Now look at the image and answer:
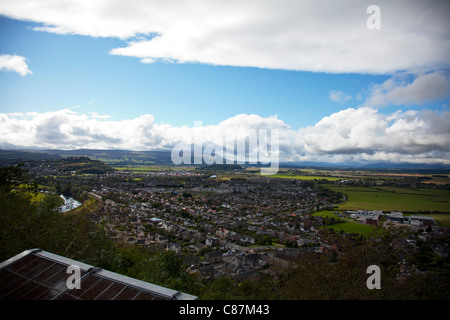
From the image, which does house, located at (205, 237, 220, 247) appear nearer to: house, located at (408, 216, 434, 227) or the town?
the town

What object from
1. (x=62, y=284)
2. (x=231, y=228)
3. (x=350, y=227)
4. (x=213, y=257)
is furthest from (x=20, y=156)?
(x=62, y=284)

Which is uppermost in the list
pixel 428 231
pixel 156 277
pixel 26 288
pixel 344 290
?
pixel 26 288

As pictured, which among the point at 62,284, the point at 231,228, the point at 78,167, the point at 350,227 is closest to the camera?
the point at 62,284

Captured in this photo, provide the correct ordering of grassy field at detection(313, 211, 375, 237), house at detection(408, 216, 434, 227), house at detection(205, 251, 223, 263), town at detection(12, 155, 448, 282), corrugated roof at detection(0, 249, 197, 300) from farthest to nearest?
grassy field at detection(313, 211, 375, 237) < house at detection(205, 251, 223, 263) < house at detection(408, 216, 434, 227) < town at detection(12, 155, 448, 282) < corrugated roof at detection(0, 249, 197, 300)

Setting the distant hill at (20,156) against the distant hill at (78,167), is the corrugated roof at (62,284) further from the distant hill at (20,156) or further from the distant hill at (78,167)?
the distant hill at (20,156)

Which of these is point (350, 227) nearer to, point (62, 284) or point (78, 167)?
point (62, 284)

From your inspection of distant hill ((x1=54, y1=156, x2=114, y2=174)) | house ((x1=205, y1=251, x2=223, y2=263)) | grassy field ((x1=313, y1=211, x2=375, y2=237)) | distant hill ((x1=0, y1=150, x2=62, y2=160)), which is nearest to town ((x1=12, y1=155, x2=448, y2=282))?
house ((x1=205, y1=251, x2=223, y2=263))
